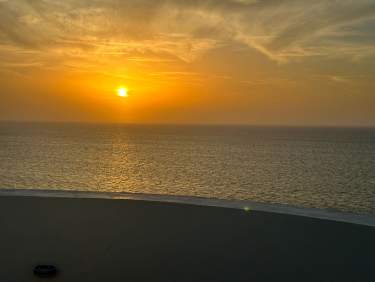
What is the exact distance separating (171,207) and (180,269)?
2.26ft

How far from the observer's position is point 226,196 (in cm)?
2452

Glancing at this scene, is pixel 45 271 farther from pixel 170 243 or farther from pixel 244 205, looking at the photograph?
pixel 244 205

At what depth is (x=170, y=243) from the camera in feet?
13.0

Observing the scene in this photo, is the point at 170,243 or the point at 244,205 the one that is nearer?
the point at 170,243

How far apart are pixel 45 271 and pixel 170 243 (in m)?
1.19

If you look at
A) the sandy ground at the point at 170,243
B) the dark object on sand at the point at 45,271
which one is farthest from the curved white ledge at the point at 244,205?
the dark object on sand at the point at 45,271

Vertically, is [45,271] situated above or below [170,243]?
below

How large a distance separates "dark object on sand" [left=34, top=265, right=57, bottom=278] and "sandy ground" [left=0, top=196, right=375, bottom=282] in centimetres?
6

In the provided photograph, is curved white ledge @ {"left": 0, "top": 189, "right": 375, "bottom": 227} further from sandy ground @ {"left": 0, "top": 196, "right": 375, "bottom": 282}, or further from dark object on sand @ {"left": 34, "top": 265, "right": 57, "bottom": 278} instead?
dark object on sand @ {"left": 34, "top": 265, "right": 57, "bottom": 278}

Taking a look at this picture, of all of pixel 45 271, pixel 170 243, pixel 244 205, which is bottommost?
pixel 45 271

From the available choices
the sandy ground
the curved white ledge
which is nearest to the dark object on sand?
the sandy ground

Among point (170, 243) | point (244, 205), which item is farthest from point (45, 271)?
point (244, 205)

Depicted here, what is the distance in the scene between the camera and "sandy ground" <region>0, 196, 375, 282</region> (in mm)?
3520

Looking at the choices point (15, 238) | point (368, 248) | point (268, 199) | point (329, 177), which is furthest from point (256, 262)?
point (329, 177)
